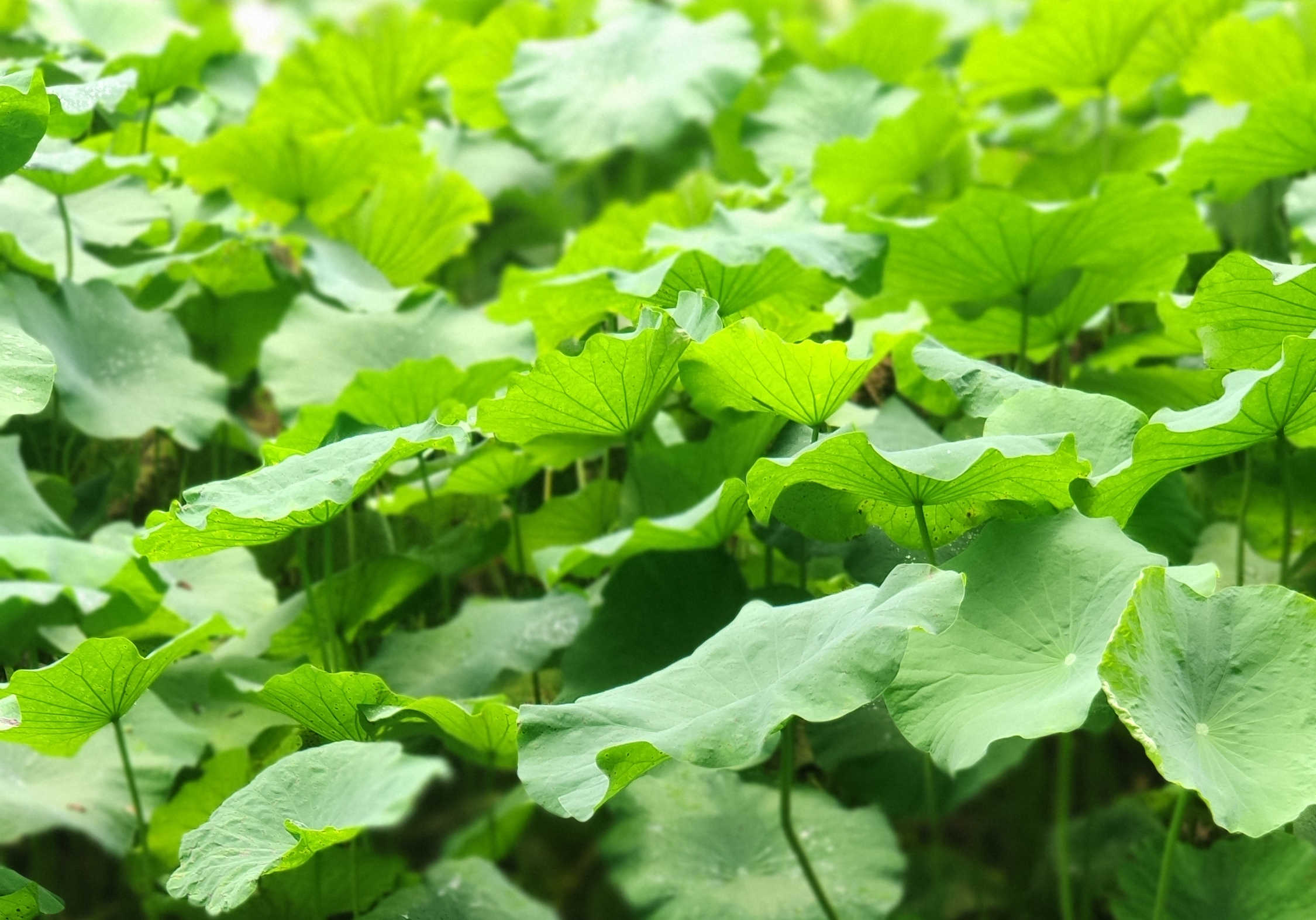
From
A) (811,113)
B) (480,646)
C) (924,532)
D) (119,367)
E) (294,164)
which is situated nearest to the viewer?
(924,532)

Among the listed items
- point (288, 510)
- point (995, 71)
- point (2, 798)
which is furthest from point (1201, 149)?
point (2, 798)

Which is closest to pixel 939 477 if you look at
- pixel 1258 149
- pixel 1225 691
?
pixel 1225 691

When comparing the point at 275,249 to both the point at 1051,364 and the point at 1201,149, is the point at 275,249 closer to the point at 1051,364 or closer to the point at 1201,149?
the point at 1051,364

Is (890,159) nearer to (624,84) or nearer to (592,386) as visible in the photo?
(624,84)

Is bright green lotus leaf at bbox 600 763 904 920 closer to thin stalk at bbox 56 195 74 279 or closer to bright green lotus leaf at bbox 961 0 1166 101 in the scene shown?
thin stalk at bbox 56 195 74 279

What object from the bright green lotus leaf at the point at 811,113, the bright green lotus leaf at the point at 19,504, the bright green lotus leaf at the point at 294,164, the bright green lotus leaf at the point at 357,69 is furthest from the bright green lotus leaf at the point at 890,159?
the bright green lotus leaf at the point at 19,504

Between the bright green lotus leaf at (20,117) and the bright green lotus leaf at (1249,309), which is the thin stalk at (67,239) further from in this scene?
the bright green lotus leaf at (1249,309)
